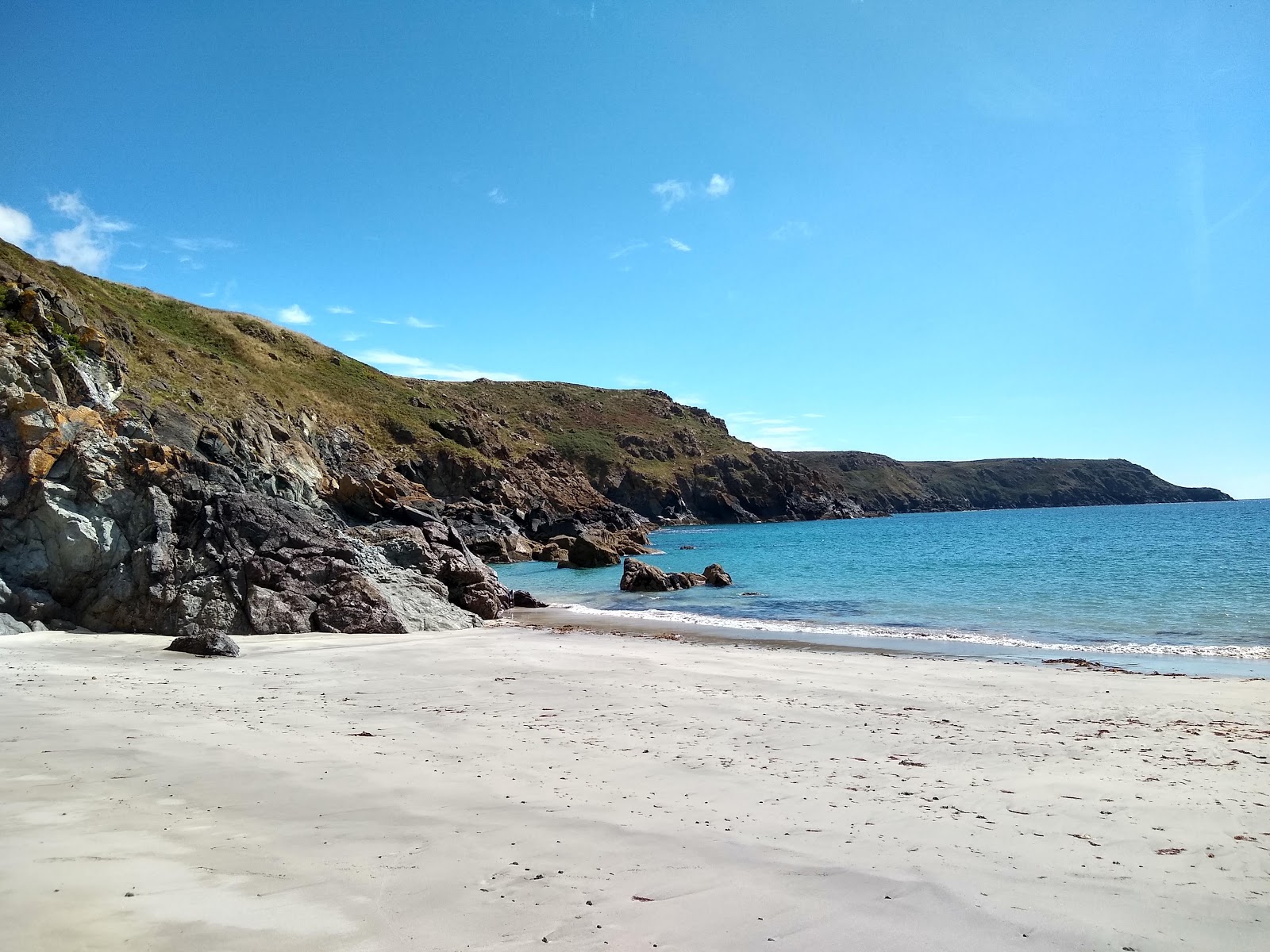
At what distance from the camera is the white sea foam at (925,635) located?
1631 cm

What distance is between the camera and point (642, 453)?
130 metres

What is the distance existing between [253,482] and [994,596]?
30.8 meters

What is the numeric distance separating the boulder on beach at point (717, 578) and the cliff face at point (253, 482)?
1337 cm

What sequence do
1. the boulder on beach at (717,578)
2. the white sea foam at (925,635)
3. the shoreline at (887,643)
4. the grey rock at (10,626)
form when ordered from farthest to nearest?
the boulder on beach at (717,578), the white sea foam at (925,635), the shoreline at (887,643), the grey rock at (10,626)

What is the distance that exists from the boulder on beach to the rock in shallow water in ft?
85.4

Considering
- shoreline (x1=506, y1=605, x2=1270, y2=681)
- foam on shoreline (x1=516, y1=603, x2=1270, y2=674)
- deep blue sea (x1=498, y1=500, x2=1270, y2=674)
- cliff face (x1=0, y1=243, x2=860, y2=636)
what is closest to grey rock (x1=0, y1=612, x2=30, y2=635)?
cliff face (x1=0, y1=243, x2=860, y2=636)

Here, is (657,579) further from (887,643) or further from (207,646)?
(207,646)

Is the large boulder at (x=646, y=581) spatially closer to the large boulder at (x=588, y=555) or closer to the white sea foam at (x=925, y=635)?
the white sea foam at (x=925, y=635)

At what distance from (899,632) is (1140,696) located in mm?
9277

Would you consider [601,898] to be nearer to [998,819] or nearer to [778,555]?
[998,819]

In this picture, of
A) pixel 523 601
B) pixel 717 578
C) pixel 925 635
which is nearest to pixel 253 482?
pixel 523 601

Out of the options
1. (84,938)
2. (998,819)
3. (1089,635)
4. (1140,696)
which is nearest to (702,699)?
(998,819)

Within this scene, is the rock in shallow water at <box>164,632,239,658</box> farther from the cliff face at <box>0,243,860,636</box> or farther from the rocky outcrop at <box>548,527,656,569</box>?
the rocky outcrop at <box>548,527,656,569</box>

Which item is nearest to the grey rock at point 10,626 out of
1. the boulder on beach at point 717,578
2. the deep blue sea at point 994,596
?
the deep blue sea at point 994,596
